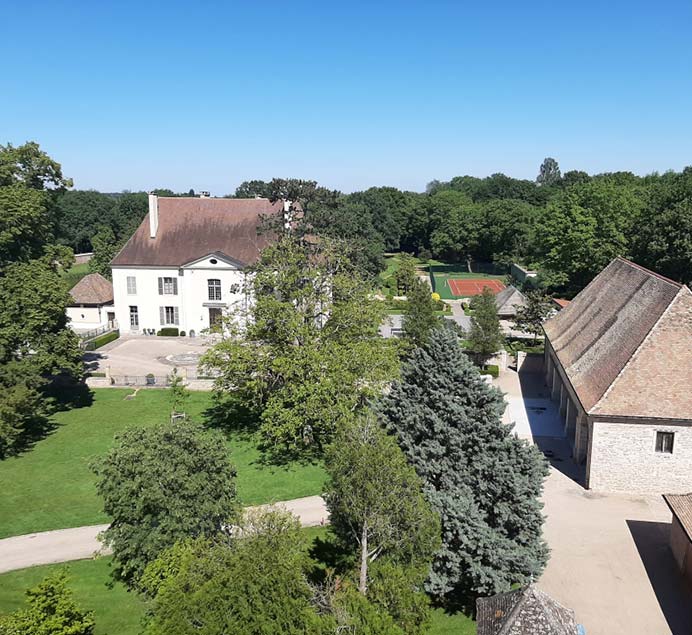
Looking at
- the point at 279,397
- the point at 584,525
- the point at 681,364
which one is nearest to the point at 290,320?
the point at 279,397

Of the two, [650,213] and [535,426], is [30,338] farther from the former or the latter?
[650,213]

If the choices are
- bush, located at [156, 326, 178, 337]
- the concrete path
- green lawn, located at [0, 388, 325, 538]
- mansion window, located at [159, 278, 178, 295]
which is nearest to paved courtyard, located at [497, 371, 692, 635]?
the concrete path

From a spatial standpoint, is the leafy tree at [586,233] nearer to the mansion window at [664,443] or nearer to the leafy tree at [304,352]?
the leafy tree at [304,352]

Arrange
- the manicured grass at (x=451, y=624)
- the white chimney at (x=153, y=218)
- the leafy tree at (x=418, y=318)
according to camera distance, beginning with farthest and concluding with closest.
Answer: the white chimney at (x=153, y=218) < the leafy tree at (x=418, y=318) < the manicured grass at (x=451, y=624)

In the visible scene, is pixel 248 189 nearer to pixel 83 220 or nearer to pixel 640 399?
pixel 83 220

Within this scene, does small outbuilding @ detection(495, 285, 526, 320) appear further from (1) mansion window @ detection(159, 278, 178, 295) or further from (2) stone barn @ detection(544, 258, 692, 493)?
(1) mansion window @ detection(159, 278, 178, 295)

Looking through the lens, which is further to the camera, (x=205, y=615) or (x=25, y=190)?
(x=25, y=190)

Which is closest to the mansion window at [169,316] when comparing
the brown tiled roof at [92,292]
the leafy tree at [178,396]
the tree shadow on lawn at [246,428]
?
the brown tiled roof at [92,292]
